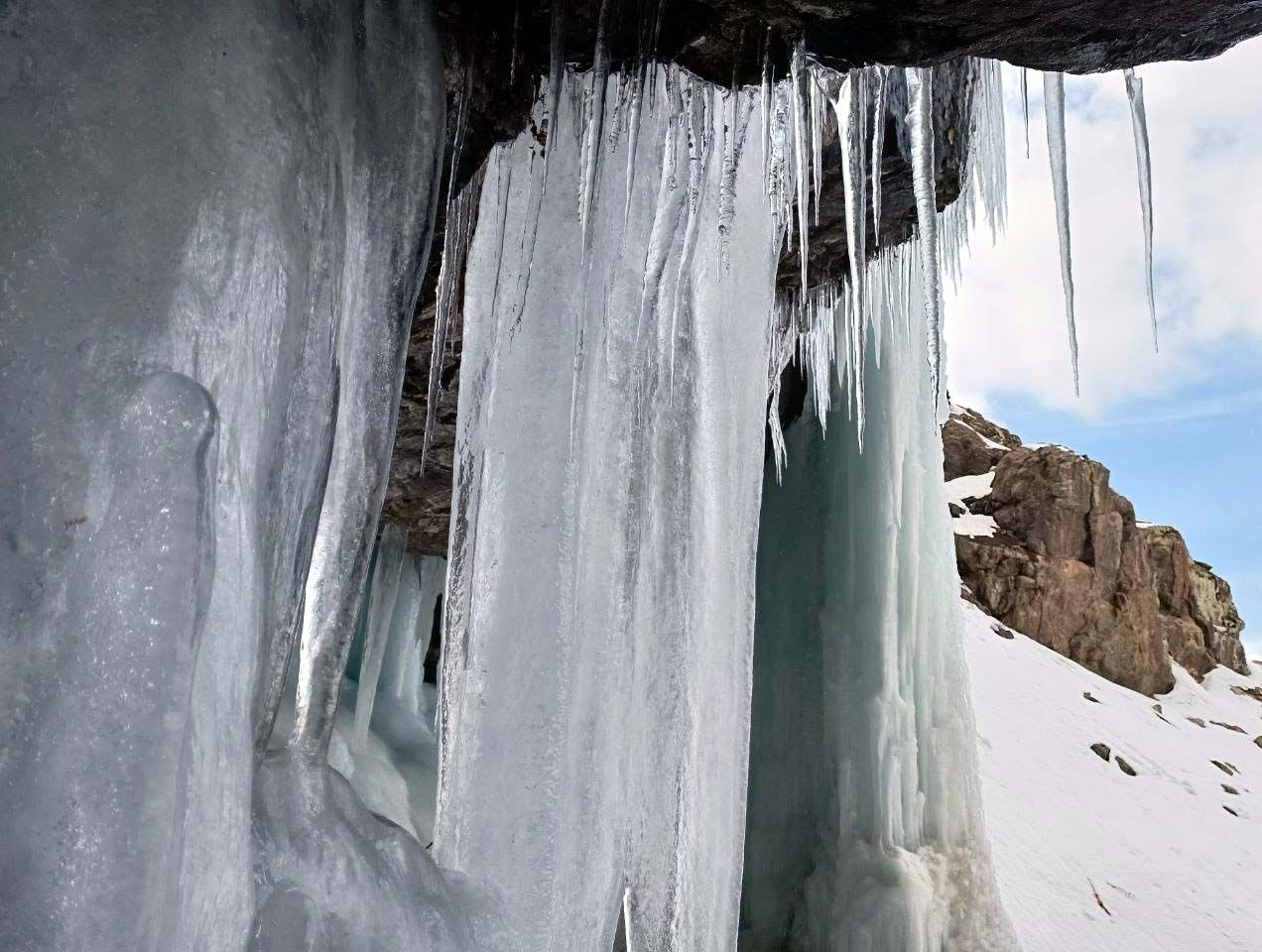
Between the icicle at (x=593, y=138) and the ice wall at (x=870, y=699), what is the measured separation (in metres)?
2.30

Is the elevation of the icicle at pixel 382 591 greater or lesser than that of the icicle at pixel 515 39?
lesser

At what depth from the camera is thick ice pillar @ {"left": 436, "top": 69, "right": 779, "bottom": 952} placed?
1811 mm

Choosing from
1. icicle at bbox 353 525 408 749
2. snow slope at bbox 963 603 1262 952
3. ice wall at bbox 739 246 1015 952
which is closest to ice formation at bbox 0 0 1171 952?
ice wall at bbox 739 246 1015 952

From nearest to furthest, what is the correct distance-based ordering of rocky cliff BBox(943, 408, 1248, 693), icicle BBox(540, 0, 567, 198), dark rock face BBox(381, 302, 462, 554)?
icicle BBox(540, 0, 567, 198)
dark rock face BBox(381, 302, 462, 554)
rocky cliff BBox(943, 408, 1248, 693)

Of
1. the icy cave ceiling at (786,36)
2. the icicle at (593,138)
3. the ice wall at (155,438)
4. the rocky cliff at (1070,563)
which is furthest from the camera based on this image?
the rocky cliff at (1070,563)

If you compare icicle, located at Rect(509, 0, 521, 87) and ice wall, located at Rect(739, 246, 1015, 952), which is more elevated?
icicle, located at Rect(509, 0, 521, 87)

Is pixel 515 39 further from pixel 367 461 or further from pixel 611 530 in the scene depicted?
pixel 611 530

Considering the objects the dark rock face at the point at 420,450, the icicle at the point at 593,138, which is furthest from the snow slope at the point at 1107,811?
the icicle at the point at 593,138

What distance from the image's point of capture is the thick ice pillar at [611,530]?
181cm

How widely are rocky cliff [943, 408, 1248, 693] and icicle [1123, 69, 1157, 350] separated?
43.5ft

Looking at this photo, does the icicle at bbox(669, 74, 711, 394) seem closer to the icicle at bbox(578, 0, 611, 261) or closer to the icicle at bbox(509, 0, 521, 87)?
the icicle at bbox(578, 0, 611, 261)

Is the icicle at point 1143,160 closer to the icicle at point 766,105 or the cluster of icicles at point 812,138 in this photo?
the cluster of icicles at point 812,138

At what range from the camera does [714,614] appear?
2.33m

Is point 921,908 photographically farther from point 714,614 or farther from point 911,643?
point 714,614
